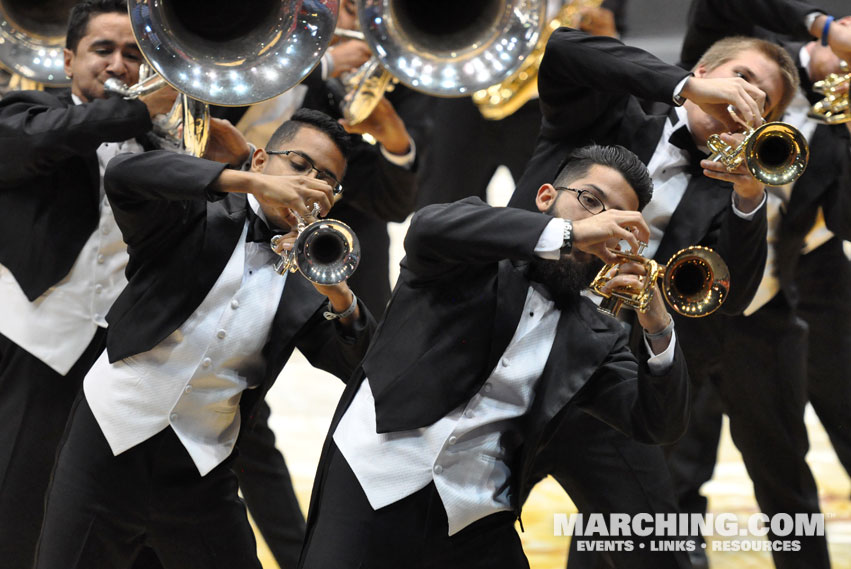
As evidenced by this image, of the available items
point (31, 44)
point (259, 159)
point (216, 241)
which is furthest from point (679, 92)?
point (31, 44)

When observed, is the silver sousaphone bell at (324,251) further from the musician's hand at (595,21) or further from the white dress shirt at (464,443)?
the musician's hand at (595,21)

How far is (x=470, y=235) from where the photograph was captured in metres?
2.66

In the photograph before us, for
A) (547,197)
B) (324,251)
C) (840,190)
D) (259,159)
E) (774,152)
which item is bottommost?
(840,190)

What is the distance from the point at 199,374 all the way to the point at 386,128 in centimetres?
135

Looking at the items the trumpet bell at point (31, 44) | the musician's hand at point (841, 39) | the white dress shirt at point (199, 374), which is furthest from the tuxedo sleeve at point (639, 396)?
the trumpet bell at point (31, 44)

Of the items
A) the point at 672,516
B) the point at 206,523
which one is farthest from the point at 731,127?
the point at 206,523

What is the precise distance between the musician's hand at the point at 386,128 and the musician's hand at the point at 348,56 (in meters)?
0.20

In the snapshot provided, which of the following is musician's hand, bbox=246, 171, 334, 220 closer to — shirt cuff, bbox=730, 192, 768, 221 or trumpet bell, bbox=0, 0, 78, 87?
shirt cuff, bbox=730, 192, 768, 221

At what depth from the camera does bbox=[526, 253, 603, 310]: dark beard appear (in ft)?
9.45

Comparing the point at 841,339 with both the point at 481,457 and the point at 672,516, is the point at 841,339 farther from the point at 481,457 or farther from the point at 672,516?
the point at 481,457

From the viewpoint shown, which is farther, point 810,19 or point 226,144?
point 810,19

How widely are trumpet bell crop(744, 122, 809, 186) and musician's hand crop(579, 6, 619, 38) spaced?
1752 millimetres

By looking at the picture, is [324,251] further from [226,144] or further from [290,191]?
[226,144]

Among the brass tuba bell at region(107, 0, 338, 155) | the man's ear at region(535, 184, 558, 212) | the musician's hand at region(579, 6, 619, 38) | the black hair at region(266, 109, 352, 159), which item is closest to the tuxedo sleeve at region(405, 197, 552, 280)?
the man's ear at region(535, 184, 558, 212)
